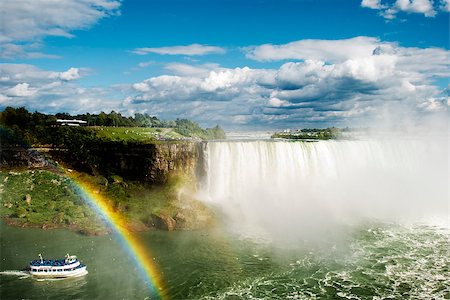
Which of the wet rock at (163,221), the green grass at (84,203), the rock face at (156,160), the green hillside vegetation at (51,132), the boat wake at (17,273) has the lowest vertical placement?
the boat wake at (17,273)

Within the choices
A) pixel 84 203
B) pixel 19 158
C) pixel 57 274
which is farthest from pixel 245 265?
pixel 19 158

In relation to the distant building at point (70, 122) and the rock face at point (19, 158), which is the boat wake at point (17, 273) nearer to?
the rock face at point (19, 158)

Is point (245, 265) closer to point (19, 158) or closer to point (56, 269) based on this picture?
point (56, 269)

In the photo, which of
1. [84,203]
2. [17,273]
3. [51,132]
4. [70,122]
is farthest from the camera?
[70,122]

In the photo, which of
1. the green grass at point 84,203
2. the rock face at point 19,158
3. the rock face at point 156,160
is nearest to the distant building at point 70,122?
the rock face at point 19,158

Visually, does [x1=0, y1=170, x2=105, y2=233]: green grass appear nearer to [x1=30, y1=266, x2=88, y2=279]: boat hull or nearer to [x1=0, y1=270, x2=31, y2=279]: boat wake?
[x1=0, y1=270, x2=31, y2=279]: boat wake

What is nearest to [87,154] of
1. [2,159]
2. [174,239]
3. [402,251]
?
[2,159]

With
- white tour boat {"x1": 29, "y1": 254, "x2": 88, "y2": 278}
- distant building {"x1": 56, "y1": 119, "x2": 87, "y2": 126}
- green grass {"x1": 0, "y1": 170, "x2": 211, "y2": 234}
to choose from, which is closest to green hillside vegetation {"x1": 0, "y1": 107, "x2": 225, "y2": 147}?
distant building {"x1": 56, "y1": 119, "x2": 87, "y2": 126}
